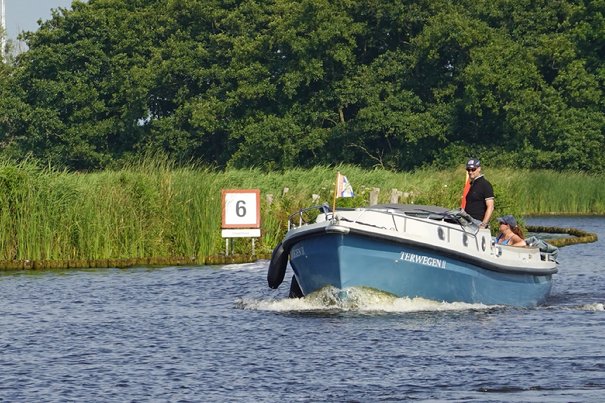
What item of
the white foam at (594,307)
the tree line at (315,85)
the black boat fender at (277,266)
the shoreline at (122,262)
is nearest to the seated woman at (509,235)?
the white foam at (594,307)

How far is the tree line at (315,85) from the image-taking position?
258ft

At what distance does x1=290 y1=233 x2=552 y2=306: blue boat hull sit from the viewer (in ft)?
79.7

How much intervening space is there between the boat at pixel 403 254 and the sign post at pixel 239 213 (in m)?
10.2

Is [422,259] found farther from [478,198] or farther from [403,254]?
[478,198]

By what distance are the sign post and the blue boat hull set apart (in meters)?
10.6

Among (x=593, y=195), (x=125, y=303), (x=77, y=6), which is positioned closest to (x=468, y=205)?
(x=125, y=303)

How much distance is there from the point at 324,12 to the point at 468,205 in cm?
5473

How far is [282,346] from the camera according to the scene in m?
21.5

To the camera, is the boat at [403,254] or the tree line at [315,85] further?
the tree line at [315,85]

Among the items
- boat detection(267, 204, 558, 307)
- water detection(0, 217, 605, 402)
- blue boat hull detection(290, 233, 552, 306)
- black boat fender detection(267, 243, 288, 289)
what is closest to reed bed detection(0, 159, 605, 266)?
water detection(0, 217, 605, 402)

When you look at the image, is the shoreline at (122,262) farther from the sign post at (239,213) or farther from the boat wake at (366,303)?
the boat wake at (366,303)

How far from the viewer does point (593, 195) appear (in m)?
65.8

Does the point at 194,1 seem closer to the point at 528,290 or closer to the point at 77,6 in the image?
the point at 77,6

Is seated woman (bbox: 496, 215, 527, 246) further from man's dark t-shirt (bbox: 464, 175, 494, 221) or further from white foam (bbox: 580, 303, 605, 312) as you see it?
white foam (bbox: 580, 303, 605, 312)
